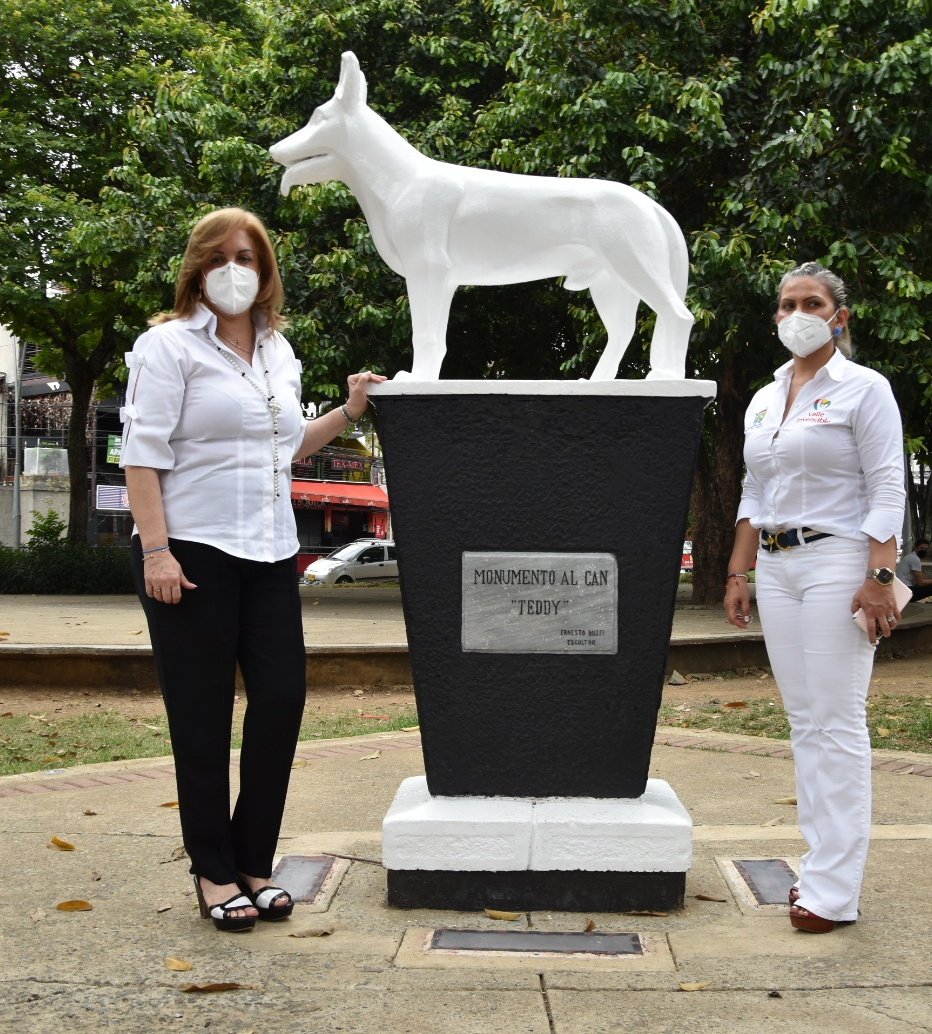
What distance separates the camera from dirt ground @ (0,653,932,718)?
313 inches

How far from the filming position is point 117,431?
3572 centimetres

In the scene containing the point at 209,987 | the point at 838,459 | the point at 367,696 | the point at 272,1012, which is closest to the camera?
the point at 272,1012

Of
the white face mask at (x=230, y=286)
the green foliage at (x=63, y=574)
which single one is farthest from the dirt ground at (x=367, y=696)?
the green foliage at (x=63, y=574)

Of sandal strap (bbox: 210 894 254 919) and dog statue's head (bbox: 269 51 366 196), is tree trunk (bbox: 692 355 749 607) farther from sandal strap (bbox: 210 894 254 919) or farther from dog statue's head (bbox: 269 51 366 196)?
sandal strap (bbox: 210 894 254 919)

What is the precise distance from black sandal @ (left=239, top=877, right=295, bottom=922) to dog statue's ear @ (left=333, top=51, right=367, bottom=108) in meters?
2.39

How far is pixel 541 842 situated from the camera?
355 centimetres

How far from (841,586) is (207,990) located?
1905 mm

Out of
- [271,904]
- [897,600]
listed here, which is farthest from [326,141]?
[271,904]

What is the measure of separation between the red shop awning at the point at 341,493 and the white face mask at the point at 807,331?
34913 millimetres

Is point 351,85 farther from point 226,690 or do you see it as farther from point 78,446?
point 78,446

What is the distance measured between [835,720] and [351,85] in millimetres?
2384

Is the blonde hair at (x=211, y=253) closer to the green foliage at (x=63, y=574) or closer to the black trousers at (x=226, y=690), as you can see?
the black trousers at (x=226, y=690)

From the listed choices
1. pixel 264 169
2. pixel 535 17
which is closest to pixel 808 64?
pixel 535 17

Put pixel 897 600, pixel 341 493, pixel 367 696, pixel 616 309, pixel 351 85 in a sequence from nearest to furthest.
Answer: pixel 897 600 < pixel 351 85 < pixel 616 309 < pixel 367 696 < pixel 341 493
